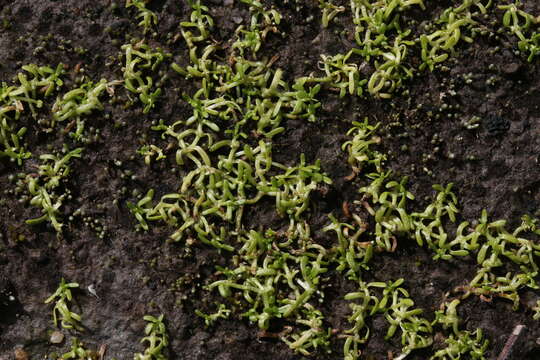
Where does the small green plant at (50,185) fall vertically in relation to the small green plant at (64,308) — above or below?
above

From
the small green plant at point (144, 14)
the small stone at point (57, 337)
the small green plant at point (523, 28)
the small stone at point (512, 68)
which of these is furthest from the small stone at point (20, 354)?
the small green plant at point (523, 28)

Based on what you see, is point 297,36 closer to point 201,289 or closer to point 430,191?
point 430,191

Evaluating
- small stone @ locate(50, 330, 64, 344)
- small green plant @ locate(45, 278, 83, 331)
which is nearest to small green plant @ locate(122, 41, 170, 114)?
small green plant @ locate(45, 278, 83, 331)

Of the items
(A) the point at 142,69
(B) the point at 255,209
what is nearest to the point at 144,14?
(A) the point at 142,69

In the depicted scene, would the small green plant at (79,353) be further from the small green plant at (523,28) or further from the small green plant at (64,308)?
the small green plant at (523,28)

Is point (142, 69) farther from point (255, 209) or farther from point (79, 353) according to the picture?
point (79, 353)

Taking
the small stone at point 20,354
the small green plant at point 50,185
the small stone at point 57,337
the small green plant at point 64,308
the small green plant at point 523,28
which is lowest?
the small stone at point 20,354
